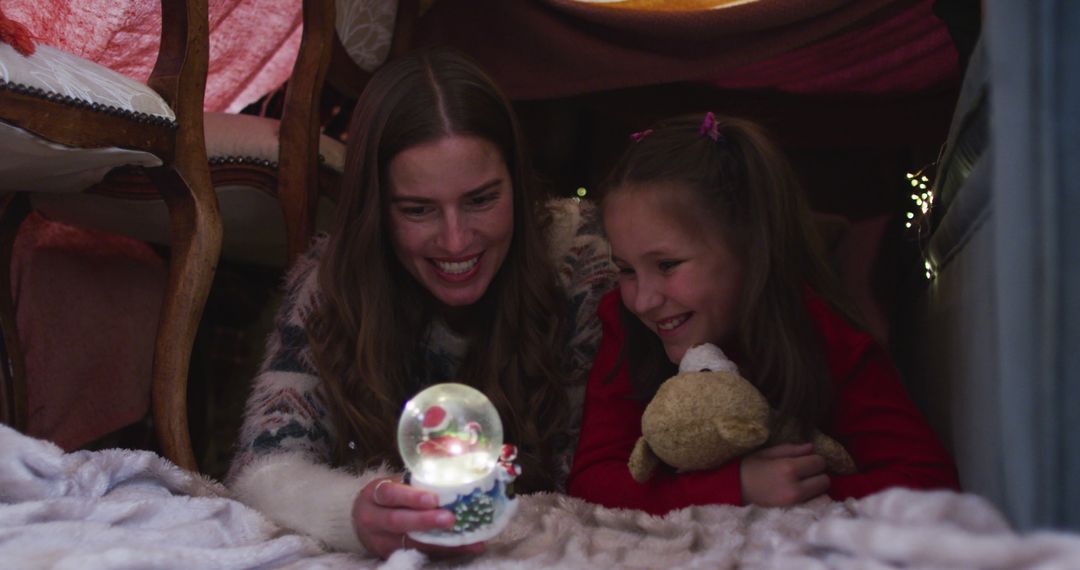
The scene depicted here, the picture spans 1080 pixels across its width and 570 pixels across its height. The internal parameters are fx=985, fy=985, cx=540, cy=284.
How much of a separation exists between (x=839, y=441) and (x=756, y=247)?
0.24m

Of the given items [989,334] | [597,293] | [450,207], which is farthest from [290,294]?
[989,334]

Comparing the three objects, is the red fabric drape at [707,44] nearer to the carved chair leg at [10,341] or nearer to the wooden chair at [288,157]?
the wooden chair at [288,157]

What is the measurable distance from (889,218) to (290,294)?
1091mm

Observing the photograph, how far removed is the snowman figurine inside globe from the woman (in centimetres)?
39

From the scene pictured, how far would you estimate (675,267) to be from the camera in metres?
1.13

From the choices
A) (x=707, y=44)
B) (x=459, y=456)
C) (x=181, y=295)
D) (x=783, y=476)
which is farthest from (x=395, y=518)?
(x=707, y=44)

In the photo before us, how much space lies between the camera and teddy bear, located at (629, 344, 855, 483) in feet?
3.27

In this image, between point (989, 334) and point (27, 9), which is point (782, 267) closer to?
point (989, 334)

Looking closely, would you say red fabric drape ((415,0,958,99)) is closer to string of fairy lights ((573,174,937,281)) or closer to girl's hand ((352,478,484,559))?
string of fairy lights ((573,174,937,281))

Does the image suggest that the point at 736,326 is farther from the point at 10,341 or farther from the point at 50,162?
the point at 10,341

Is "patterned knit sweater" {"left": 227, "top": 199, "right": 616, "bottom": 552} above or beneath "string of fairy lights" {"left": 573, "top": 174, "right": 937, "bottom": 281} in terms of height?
beneath

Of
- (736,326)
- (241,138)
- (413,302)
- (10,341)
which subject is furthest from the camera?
(10,341)

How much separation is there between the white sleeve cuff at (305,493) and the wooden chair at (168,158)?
8.1 inches

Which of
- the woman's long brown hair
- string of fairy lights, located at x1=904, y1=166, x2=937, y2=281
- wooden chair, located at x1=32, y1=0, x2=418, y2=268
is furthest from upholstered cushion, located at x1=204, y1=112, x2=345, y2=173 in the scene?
string of fairy lights, located at x1=904, y1=166, x2=937, y2=281
